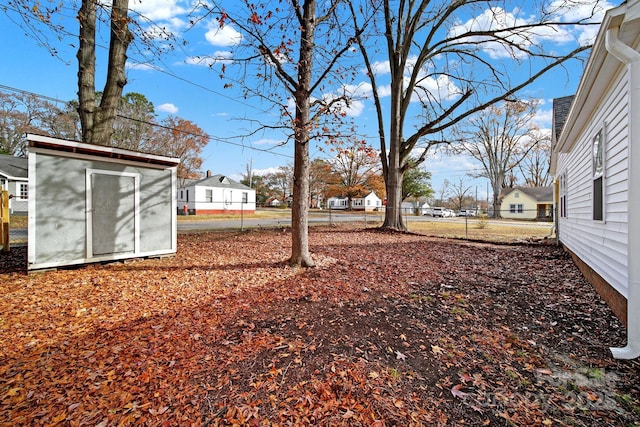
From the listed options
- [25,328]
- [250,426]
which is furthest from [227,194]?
[250,426]

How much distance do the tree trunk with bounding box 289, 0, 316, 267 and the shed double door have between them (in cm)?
350

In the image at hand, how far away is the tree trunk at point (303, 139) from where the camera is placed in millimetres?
5469

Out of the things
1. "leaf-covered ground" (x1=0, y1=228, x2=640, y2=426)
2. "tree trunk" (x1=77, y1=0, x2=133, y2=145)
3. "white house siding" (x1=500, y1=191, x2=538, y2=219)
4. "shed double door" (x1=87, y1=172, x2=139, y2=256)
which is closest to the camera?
"leaf-covered ground" (x1=0, y1=228, x2=640, y2=426)

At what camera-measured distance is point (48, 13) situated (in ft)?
17.8

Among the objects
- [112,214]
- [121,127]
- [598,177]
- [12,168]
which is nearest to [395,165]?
[598,177]

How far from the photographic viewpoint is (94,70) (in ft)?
22.7

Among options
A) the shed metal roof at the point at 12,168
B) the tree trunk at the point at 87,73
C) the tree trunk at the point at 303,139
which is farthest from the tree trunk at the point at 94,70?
the shed metal roof at the point at 12,168

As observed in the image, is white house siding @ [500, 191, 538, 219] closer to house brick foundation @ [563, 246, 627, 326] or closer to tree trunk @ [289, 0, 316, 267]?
house brick foundation @ [563, 246, 627, 326]

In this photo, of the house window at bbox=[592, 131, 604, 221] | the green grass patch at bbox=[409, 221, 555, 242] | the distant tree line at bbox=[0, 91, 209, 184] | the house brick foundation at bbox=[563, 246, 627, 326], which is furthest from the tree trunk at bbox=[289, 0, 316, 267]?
the distant tree line at bbox=[0, 91, 209, 184]

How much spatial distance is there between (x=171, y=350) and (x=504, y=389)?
2844mm

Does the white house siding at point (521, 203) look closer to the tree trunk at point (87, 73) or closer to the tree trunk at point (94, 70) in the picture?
the tree trunk at point (94, 70)

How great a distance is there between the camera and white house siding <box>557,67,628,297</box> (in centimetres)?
331

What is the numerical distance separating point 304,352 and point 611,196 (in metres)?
4.55

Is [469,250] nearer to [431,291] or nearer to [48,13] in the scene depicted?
[431,291]
